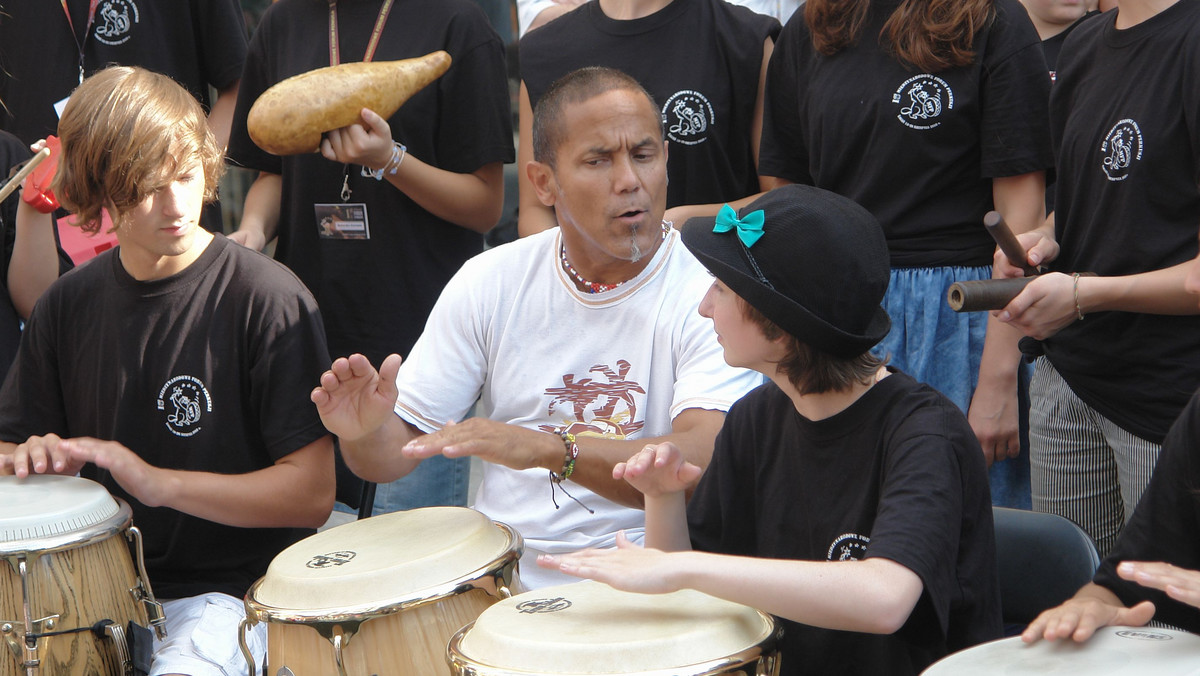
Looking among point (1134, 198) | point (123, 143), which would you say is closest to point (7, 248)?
point (123, 143)

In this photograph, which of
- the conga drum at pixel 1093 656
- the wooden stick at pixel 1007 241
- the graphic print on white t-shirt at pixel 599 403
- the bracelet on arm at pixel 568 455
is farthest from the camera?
the graphic print on white t-shirt at pixel 599 403

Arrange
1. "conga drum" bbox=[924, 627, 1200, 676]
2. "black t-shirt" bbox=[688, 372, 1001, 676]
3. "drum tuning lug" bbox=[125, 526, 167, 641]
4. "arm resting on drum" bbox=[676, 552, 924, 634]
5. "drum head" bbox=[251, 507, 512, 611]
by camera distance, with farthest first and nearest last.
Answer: "drum tuning lug" bbox=[125, 526, 167, 641]
"drum head" bbox=[251, 507, 512, 611]
"black t-shirt" bbox=[688, 372, 1001, 676]
"arm resting on drum" bbox=[676, 552, 924, 634]
"conga drum" bbox=[924, 627, 1200, 676]

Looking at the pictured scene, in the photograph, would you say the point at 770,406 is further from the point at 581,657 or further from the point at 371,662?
the point at 371,662

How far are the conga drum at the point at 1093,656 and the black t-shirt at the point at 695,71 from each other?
187 cm

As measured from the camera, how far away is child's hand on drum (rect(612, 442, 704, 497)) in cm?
205

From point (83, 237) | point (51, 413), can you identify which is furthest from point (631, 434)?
point (83, 237)

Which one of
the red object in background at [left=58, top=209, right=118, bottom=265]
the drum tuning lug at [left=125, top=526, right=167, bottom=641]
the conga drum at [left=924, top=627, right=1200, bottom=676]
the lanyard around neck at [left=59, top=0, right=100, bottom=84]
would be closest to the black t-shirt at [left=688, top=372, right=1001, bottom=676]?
the conga drum at [left=924, top=627, right=1200, bottom=676]

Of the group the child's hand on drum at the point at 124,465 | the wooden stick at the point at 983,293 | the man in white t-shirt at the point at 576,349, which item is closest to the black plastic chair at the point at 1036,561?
the wooden stick at the point at 983,293

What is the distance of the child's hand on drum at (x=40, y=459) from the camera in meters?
2.61

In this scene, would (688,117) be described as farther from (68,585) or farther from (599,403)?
(68,585)

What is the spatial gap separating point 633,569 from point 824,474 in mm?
461

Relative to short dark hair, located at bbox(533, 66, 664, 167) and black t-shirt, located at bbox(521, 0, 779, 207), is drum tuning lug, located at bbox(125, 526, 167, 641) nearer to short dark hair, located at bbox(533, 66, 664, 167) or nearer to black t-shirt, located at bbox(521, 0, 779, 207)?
short dark hair, located at bbox(533, 66, 664, 167)

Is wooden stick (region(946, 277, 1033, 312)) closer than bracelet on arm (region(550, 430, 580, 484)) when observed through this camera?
Yes

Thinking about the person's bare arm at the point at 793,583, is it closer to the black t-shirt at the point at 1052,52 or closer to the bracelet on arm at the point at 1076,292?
the bracelet on arm at the point at 1076,292
